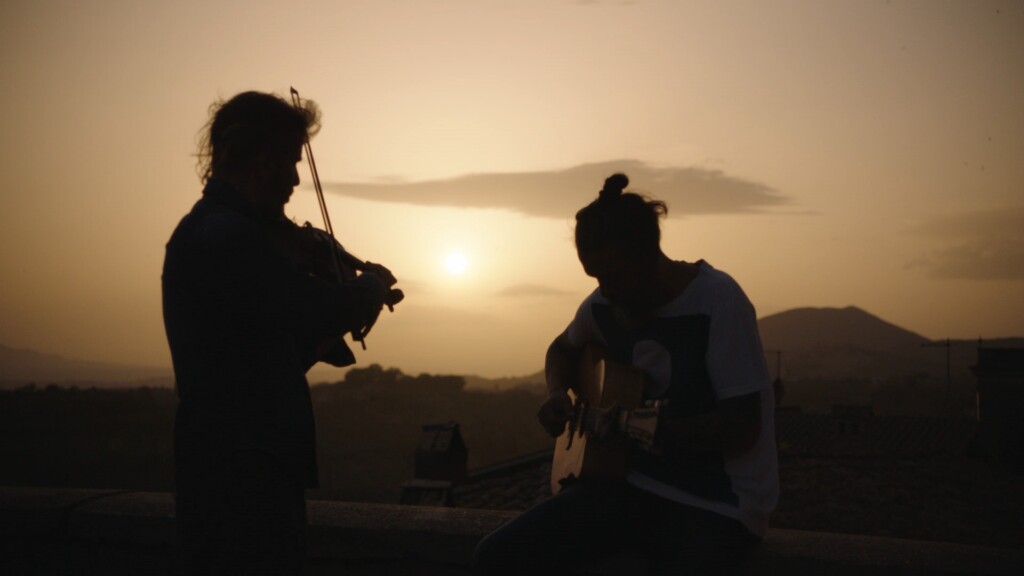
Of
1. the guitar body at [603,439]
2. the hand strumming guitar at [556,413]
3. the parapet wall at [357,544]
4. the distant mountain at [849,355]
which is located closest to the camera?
the parapet wall at [357,544]

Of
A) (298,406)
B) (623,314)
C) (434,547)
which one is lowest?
(434,547)

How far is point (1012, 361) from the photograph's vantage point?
1453 inches

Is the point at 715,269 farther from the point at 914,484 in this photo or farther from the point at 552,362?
the point at 914,484

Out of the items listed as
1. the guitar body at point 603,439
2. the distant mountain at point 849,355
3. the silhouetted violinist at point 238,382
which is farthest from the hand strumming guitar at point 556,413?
the distant mountain at point 849,355

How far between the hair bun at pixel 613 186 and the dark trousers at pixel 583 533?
1114mm

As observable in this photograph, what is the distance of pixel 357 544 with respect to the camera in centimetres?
385

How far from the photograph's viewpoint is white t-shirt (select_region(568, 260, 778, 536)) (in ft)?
10.3

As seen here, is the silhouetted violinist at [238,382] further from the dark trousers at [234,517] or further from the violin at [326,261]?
the violin at [326,261]

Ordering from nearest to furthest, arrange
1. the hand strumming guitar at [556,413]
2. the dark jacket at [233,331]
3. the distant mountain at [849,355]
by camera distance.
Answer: the dark jacket at [233,331]
the hand strumming guitar at [556,413]
the distant mountain at [849,355]

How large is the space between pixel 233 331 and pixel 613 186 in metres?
1.60

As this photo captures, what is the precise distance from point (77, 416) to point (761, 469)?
95.4 metres

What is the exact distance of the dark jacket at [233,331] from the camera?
8.32ft

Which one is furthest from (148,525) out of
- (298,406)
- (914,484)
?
(914,484)

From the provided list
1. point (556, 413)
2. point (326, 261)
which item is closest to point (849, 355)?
point (556, 413)
